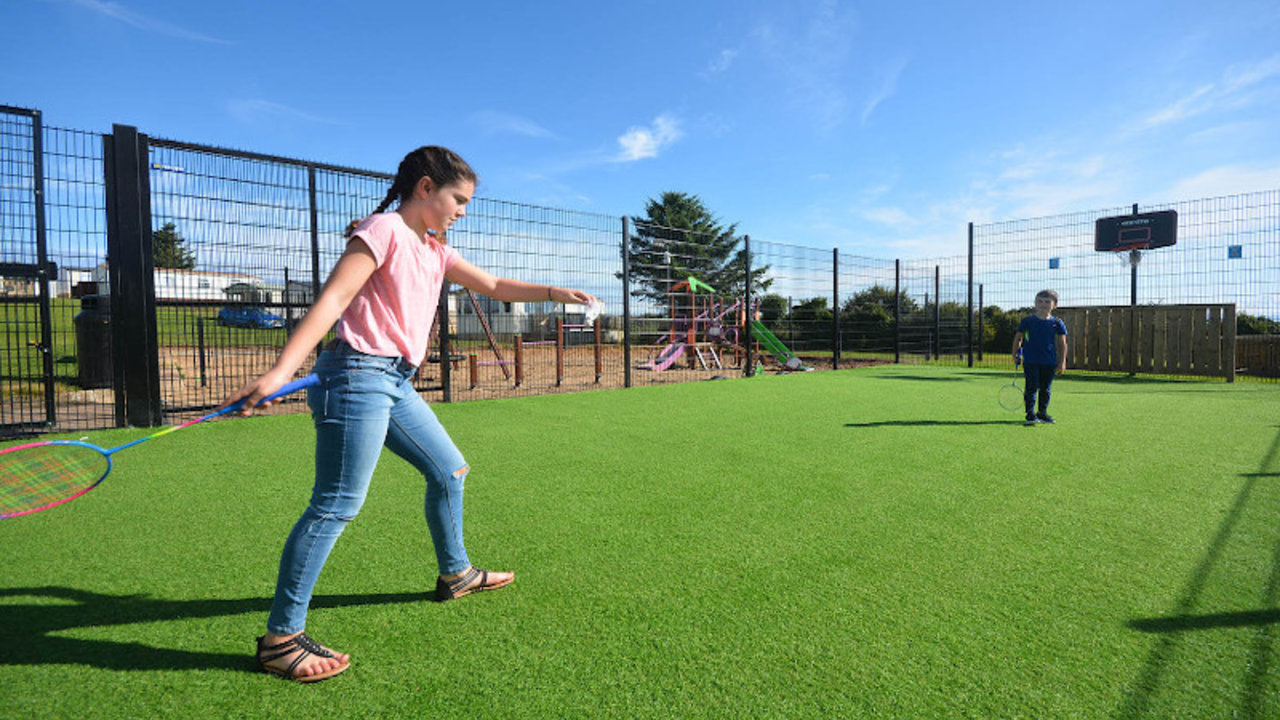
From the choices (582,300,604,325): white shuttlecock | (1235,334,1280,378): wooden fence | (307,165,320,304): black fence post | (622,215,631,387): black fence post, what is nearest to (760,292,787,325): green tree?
(622,215,631,387): black fence post

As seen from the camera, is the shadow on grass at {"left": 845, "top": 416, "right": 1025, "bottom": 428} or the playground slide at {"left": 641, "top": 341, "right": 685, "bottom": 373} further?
the playground slide at {"left": 641, "top": 341, "right": 685, "bottom": 373}

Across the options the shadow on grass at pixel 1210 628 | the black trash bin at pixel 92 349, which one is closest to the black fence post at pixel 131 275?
the black trash bin at pixel 92 349

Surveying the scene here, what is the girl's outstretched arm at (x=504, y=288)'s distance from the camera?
2313 mm

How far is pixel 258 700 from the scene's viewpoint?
5.50 feet

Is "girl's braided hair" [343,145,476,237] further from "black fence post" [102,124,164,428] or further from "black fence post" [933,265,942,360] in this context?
"black fence post" [933,265,942,360]

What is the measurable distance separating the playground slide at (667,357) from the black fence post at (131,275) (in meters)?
8.76

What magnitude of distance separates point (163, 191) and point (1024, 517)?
7642mm

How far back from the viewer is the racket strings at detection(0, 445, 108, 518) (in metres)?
2.17

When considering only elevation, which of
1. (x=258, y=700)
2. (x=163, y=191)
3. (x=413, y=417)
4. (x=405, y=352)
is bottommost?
(x=258, y=700)

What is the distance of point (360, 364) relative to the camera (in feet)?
5.87

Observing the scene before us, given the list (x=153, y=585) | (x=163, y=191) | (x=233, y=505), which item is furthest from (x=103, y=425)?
(x=153, y=585)

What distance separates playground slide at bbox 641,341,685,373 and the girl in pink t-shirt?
11041 mm

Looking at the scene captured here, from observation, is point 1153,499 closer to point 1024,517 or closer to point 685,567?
point 1024,517

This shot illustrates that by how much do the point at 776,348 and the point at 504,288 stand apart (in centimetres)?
1235
